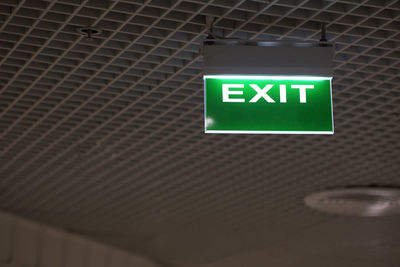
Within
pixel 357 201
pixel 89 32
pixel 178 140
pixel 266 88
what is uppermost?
pixel 89 32

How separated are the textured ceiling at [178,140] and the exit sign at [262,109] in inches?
25.4

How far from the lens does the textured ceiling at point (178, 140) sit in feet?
17.7

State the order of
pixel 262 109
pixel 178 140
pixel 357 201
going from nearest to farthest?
pixel 262 109 → pixel 178 140 → pixel 357 201

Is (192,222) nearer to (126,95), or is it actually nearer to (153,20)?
(126,95)

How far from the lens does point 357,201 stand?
10039 mm

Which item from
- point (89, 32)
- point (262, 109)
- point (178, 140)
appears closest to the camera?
point (262, 109)

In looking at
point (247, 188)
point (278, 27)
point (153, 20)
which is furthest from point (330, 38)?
point (247, 188)

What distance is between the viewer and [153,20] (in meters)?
5.37

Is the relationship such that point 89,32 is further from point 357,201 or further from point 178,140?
point 357,201

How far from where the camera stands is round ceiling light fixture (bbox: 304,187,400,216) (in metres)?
9.83

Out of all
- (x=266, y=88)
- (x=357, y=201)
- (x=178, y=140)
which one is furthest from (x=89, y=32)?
(x=357, y=201)

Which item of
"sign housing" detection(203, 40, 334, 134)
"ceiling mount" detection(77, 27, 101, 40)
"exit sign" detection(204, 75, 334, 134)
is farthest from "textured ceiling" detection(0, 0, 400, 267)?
"exit sign" detection(204, 75, 334, 134)

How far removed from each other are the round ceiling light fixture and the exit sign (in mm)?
5189

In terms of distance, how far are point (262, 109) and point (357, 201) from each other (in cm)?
559
